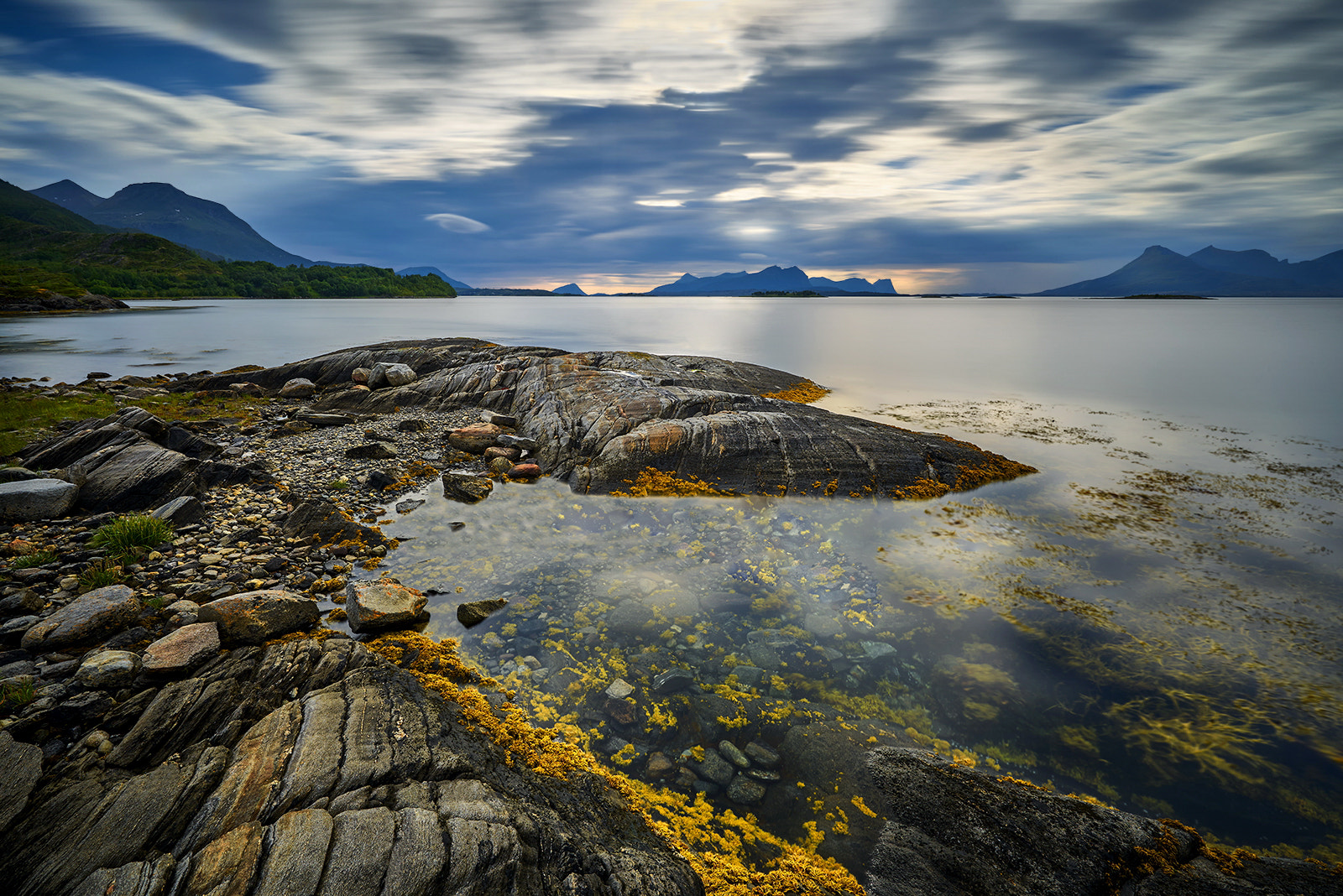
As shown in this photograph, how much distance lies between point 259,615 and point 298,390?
90.8 ft

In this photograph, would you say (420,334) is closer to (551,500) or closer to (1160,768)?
(551,500)

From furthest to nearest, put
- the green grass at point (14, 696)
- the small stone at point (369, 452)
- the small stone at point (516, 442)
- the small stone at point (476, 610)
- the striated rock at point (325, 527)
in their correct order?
the small stone at point (516, 442)
the small stone at point (369, 452)
the striated rock at point (325, 527)
the small stone at point (476, 610)
the green grass at point (14, 696)

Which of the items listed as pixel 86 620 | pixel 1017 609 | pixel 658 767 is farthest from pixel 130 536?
pixel 1017 609

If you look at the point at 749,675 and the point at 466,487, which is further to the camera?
the point at 466,487

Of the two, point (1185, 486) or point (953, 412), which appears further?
point (953, 412)

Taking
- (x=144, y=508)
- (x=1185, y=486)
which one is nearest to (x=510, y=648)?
(x=144, y=508)

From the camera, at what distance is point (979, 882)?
5.79m

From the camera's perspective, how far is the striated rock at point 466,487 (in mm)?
16297

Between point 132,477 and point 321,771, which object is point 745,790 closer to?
point 321,771

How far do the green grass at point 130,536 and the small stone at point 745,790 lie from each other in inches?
501

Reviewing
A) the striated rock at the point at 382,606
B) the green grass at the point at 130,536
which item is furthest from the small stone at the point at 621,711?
the green grass at the point at 130,536

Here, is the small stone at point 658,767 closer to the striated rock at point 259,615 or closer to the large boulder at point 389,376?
the striated rock at point 259,615

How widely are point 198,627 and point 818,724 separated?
10.1 m

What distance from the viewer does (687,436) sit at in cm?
1889
